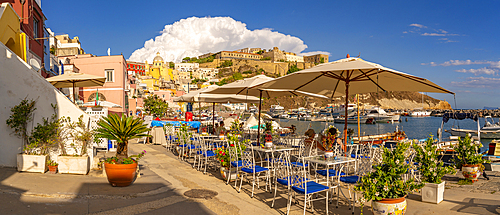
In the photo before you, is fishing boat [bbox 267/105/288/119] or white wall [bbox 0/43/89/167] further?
fishing boat [bbox 267/105/288/119]

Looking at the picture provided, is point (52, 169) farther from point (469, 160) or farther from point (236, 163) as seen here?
point (469, 160)

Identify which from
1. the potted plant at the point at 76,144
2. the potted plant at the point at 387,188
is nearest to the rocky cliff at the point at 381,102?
the potted plant at the point at 76,144

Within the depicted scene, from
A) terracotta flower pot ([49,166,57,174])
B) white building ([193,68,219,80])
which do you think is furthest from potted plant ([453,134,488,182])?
white building ([193,68,219,80])

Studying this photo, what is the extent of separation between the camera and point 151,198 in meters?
5.05

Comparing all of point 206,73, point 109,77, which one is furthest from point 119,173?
point 206,73

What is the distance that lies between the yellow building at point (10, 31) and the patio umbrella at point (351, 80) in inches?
264

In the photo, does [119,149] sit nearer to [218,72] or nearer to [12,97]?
[12,97]

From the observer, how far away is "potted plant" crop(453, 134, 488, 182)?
6441 mm

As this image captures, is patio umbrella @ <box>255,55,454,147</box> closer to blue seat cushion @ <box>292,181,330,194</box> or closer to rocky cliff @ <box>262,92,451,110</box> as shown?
blue seat cushion @ <box>292,181,330,194</box>

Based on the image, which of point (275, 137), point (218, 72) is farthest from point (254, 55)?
point (275, 137)

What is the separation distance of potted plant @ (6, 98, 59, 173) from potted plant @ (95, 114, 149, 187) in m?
1.38

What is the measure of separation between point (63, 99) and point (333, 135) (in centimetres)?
587

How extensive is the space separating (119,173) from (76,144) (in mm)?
1965

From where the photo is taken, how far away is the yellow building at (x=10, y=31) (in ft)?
24.9
